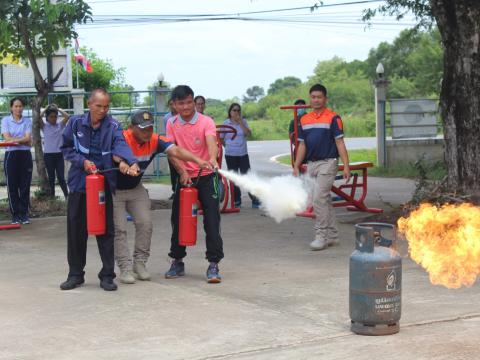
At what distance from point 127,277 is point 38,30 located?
6468 mm

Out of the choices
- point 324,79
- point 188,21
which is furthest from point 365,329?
point 324,79

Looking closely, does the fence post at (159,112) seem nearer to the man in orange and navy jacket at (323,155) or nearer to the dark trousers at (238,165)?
the dark trousers at (238,165)

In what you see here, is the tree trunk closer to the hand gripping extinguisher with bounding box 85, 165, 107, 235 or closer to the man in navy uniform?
the man in navy uniform

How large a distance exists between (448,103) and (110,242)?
5.30 metres

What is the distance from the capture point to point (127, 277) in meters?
8.19

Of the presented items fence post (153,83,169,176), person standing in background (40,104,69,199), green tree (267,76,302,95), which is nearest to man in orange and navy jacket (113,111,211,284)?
person standing in background (40,104,69,199)

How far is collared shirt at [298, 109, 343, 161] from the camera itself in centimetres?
1007

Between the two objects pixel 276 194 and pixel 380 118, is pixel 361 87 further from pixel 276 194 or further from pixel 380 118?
pixel 276 194

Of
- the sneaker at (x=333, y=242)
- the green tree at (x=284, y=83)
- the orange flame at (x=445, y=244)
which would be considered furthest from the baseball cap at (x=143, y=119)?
the green tree at (x=284, y=83)

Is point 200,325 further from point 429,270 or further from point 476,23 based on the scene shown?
point 476,23

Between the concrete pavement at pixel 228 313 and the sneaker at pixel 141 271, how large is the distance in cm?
15

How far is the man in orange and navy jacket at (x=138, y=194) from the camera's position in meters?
8.09

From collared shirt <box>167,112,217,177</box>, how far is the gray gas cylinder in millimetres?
2399

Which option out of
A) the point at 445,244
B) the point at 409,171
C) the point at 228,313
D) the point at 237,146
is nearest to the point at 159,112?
the point at 409,171
